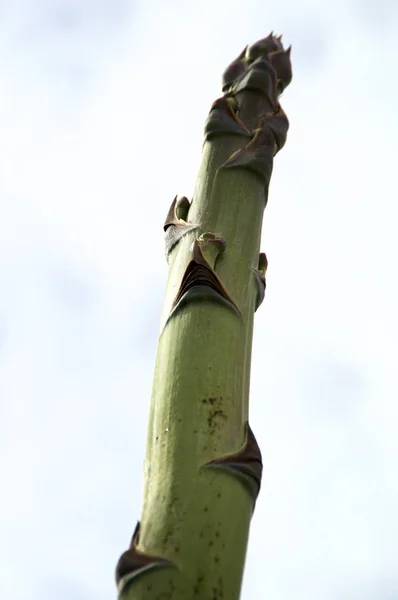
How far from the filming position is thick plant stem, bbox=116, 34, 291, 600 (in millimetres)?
1390

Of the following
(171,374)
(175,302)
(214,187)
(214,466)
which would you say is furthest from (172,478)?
(214,187)

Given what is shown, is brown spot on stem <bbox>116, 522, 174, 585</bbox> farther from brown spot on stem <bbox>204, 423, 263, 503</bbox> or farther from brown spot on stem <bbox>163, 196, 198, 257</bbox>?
brown spot on stem <bbox>163, 196, 198, 257</bbox>

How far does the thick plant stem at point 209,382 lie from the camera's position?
1.39 meters

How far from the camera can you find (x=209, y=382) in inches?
63.9

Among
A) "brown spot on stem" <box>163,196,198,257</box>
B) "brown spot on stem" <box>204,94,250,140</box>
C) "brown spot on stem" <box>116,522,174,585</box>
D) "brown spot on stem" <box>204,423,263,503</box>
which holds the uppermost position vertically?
"brown spot on stem" <box>204,94,250,140</box>

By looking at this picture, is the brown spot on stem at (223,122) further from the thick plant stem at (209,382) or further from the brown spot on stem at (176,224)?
the brown spot on stem at (176,224)

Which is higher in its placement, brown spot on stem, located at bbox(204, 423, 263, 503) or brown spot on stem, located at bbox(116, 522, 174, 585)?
brown spot on stem, located at bbox(204, 423, 263, 503)

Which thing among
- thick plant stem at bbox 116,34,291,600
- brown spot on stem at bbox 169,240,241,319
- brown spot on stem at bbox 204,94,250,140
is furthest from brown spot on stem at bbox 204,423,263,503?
brown spot on stem at bbox 204,94,250,140

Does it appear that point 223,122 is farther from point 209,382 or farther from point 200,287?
point 209,382

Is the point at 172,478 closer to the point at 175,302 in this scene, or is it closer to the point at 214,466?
the point at 214,466

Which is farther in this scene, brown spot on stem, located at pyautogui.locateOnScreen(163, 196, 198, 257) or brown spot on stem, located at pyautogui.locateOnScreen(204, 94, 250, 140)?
brown spot on stem, located at pyautogui.locateOnScreen(204, 94, 250, 140)

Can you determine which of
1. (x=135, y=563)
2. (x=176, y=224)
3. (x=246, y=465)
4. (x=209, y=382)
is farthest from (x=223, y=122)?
(x=135, y=563)

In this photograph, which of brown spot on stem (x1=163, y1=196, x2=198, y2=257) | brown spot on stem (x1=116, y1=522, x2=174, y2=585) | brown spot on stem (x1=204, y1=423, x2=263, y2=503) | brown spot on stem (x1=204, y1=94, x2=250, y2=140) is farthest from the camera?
brown spot on stem (x1=204, y1=94, x2=250, y2=140)

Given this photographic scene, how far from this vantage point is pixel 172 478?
1.50 metres
